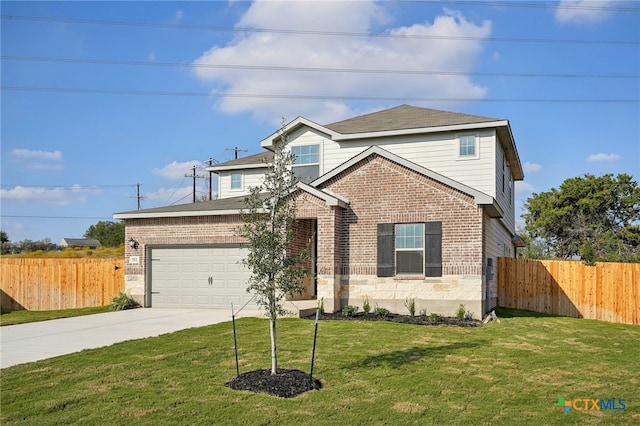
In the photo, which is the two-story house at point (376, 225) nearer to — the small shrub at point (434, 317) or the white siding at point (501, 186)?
the white siding at point (501, 186)

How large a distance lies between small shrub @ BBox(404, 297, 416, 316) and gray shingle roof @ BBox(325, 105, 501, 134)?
21.3ft

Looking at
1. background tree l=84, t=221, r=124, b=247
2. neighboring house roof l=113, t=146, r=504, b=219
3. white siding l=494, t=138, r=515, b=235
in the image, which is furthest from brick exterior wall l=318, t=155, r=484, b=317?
background tree l=84, t=221, r=124, b=247

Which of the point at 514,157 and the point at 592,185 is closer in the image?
the point at 514,157

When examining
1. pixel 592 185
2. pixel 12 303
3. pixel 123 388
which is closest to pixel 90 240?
pixel 12 303

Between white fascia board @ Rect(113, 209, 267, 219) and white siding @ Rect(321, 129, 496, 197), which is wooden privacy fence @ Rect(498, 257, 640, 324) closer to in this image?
white siding @ Rect(321, 129, 496, 197)

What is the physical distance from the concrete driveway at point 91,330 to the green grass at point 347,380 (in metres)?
0.89

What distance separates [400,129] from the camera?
64.3ft

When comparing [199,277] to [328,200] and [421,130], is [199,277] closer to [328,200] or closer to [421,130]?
[328,200]

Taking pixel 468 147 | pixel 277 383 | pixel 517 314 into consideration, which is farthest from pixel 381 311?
pixel 277 383

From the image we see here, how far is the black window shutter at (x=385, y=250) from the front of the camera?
15.9m

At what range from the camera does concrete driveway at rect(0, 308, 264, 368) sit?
10875mm

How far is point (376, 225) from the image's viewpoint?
16219mm

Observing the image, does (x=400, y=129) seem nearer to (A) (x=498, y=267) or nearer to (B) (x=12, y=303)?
(A) (x=498, y=267)

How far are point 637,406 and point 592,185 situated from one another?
32981 mm
